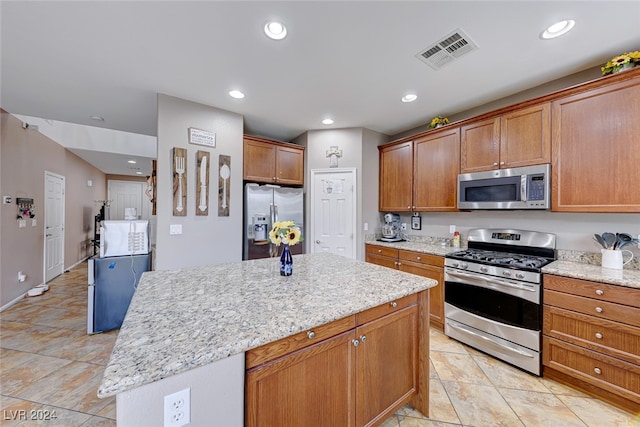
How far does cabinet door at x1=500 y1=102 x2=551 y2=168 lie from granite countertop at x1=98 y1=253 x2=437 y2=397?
1.82 m

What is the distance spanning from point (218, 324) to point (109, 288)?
2.62 m

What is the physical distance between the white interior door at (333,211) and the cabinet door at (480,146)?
1453 millimetres

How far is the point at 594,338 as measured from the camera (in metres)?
1.77

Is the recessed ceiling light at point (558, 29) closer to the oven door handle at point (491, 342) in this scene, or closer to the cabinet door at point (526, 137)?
the cabinet door at point (526, 137)

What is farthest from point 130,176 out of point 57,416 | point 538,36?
point 538,36

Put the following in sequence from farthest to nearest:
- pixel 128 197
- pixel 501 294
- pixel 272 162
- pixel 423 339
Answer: pixel 128 197
pixel 272 162
pixel 501 294
pixel 423 339

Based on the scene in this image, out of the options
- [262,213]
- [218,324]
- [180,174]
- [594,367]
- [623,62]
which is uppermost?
[623,62]

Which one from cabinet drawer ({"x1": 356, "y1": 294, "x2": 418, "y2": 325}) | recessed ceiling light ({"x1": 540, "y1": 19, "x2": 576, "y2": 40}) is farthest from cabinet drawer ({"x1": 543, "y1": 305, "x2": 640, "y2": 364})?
recessed ceiling light ({"x1": 540, "y1": 19, "x2": 576, "y2": 40})

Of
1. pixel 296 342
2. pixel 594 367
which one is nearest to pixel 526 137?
pixel 594 367

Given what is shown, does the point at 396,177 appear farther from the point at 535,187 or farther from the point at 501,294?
the point at 501,294

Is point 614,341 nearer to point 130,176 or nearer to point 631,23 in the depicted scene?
point 631,23

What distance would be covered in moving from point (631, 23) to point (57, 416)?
4.69m

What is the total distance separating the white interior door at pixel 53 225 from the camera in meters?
4.30

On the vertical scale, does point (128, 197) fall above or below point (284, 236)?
above
